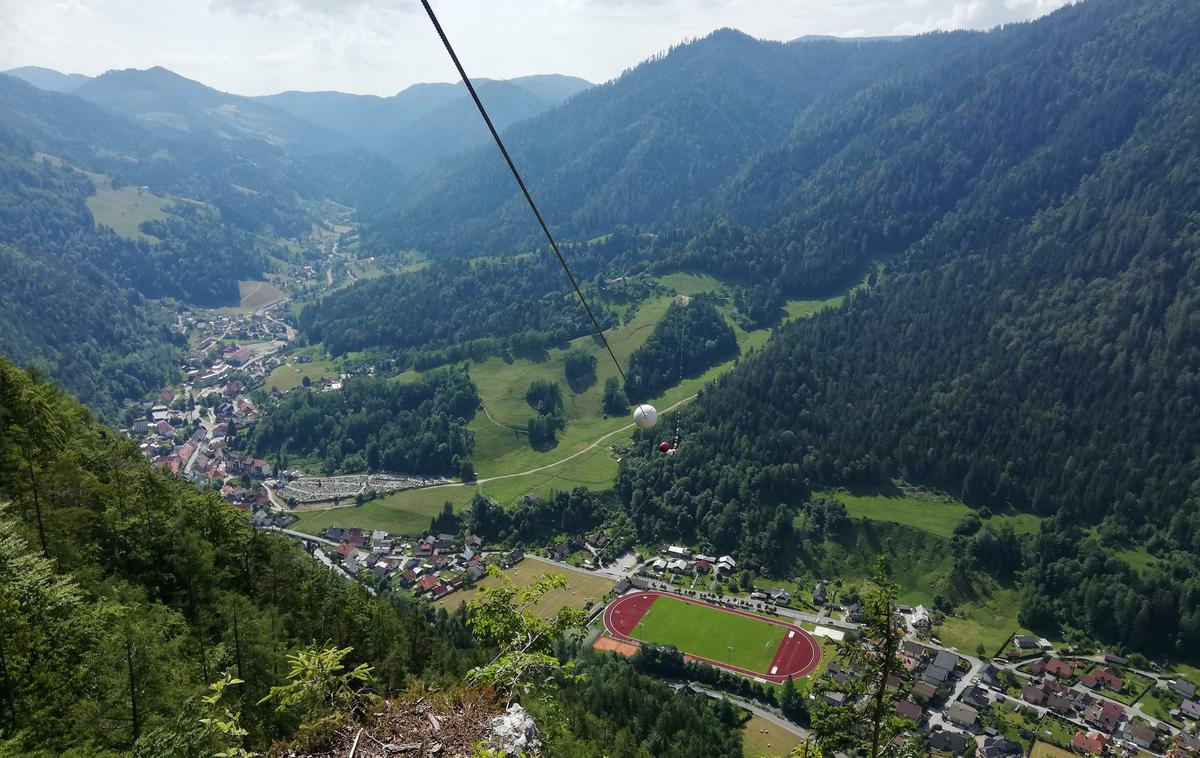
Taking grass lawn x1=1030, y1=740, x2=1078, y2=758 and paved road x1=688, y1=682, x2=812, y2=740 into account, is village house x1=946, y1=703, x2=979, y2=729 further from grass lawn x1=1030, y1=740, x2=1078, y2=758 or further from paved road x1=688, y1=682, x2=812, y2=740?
paved road x1=688, y1=682, x2=812, y2=740

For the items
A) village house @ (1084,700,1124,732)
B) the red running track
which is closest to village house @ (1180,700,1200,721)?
village house @ (1084,700,1124,732)

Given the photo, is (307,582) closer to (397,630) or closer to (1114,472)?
(397,630)

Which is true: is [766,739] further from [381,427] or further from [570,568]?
[381,427]

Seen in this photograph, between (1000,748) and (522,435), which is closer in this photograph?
(1000,748)

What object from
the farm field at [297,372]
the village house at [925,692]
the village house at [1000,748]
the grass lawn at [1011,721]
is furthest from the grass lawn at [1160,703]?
the farm field at [297,372]

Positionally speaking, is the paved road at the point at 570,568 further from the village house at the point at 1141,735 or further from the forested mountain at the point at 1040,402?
the village house at the point at 1141,735

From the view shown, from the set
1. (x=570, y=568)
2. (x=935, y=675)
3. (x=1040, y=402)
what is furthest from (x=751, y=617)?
(x=1040, y=402)

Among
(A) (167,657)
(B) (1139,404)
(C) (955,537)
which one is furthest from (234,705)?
(B) (1139,404)
